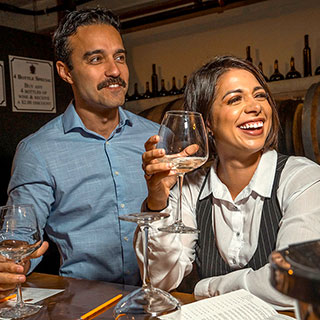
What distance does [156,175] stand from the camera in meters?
1.25

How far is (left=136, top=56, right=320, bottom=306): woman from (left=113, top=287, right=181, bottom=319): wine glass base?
321mm

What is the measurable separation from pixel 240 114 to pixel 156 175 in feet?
1.46

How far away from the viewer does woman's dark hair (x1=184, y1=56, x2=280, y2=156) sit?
63.2 inches

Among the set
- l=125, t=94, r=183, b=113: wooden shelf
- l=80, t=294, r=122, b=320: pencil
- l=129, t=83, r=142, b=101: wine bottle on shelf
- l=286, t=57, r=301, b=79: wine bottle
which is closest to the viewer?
l=80, t=294, r=122, b=320: pencil

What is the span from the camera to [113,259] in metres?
1.83

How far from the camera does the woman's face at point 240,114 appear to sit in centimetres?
149

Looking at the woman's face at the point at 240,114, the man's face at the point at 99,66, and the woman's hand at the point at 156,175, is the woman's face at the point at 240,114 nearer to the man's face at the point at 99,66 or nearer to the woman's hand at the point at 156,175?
the woman's hand at the point at 156,175

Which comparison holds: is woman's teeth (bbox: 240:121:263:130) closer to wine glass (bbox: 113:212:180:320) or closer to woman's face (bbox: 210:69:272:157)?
woman's face (bbox: 210:69:272:157)

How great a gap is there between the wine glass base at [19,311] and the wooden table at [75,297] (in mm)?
17

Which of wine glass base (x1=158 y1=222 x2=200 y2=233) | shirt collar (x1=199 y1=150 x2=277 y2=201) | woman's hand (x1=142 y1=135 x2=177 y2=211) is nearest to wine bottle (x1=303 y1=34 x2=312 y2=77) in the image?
shirt collar (x1=199 y1=150 x2=277 y2=201)

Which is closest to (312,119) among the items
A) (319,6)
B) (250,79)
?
(250,79)

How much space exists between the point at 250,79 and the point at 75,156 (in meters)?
0.81

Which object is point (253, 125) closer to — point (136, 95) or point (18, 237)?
point (18, 237)

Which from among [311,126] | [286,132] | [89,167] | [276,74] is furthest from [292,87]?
[89,167]
